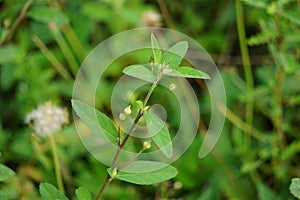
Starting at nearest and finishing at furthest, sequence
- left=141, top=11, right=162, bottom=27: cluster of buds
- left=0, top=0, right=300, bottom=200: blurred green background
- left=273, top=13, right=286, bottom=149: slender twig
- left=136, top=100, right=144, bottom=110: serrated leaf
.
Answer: left=136, top=100, right=144, bottom=110: serrated leaf < left=273, top=13, right=286, bottom=149: slender twig < left=0, top=0, right=300, bottom=200: blurred green background < left=141, top=11, right=162, bottom=27: cluster of buds

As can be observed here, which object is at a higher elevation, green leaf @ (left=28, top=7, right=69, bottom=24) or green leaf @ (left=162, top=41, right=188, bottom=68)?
green leaf @ (left=162, top=41, right=188, bottom=68)

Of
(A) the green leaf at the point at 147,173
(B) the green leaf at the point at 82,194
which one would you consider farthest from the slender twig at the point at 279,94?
(B) the green leaf at the point at 82,194

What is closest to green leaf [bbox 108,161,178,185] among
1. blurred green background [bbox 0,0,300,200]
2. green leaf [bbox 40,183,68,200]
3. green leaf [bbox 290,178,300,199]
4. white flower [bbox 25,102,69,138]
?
green leaf [bbox 40,183,68,200]

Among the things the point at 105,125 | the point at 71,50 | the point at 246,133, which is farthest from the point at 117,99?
the point at 105,125

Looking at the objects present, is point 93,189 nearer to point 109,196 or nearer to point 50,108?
point 109,196

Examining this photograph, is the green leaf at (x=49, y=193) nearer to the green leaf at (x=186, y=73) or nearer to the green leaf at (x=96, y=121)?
the green leaf at (x=96, y=121)

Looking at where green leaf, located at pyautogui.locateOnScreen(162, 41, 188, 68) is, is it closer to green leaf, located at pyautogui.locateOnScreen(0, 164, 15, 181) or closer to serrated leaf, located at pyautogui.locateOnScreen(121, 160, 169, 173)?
serrated leaf, located at pyautogui.locateOnScreen(121, 160, 169, 173)
